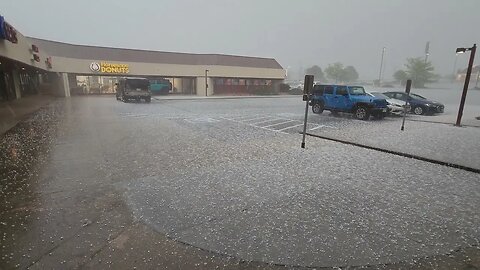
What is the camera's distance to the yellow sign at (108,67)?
112ft

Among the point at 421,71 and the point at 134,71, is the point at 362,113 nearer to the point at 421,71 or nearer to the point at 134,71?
the point at 134,71

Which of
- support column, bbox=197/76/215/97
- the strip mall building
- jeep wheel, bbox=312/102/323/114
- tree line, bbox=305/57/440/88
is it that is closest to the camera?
jeep wheel, bbox=312/102/323/114

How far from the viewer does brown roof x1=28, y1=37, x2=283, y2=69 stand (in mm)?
34344

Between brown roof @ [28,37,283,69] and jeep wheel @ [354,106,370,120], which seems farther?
brown roof @ [28,37,283,69]

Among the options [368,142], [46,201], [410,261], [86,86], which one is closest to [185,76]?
[86,86]

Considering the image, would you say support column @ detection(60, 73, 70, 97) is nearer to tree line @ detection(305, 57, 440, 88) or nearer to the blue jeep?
the blue jeep

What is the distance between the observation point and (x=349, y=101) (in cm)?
1661

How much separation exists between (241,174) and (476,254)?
433cm

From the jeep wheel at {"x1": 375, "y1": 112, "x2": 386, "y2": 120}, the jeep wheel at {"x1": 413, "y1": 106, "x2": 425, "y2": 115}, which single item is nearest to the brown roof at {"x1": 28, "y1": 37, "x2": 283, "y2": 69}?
the jeep wheel at {"x1": 413, "y1": 106, "x2": 425, "y2": 115}

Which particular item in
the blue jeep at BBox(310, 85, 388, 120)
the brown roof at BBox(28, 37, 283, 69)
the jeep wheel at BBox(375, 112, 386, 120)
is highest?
the brown roof at BBox(28, 37, 283, 69)

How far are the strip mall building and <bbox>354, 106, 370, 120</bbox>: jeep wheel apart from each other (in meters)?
27.9

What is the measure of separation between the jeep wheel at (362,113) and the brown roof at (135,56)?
29.0 meters

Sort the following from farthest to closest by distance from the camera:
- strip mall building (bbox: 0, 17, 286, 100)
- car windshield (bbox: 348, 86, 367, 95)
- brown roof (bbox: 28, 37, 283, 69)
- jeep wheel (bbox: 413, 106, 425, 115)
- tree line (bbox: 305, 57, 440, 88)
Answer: tree line (bbox: 305, 57, 440, 88) → brown roof (bbox: 28, 37, 283, 69) → strip mall building (bbox: 0, 17, 286, 100) → jeep wheel (bbox: 413, 106, 425, 115) → car windshield (bbox: 348, 86, 367, 95)

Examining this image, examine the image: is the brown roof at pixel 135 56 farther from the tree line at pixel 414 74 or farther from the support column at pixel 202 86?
the tree line at pixel 414 74
